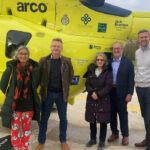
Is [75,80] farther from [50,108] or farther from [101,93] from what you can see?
[50,108]

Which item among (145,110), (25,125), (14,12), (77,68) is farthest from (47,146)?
(14,12)

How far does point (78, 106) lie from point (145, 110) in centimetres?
361

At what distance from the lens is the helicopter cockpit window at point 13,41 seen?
339cm

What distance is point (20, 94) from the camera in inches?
115

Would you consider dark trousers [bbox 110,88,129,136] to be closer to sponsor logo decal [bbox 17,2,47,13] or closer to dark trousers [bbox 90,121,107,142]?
dark trousers [bbox 90,121,107,142]

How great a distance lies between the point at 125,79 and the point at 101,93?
1.80ft

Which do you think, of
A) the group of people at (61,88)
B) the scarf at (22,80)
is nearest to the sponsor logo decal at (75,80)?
the group of people at (61,88)

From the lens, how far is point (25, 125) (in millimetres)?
3072

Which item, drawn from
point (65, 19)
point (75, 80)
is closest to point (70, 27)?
point (65, 19)

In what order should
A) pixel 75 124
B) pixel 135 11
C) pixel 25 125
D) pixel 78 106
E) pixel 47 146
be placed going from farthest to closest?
pixel 78 106 < pixel 75 124 < pixel 135 11 < pixel 47 146 < pixel 25 125

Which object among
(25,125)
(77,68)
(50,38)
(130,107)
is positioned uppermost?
(50,38)

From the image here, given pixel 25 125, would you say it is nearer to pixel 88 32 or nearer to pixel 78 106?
pixel 88 32

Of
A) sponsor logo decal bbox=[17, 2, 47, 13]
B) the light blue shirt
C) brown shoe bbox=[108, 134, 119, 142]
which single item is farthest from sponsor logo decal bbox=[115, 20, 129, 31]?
brown shoe bbox=[108, 134, 119, 142]

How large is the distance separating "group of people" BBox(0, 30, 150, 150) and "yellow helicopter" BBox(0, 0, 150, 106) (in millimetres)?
309
